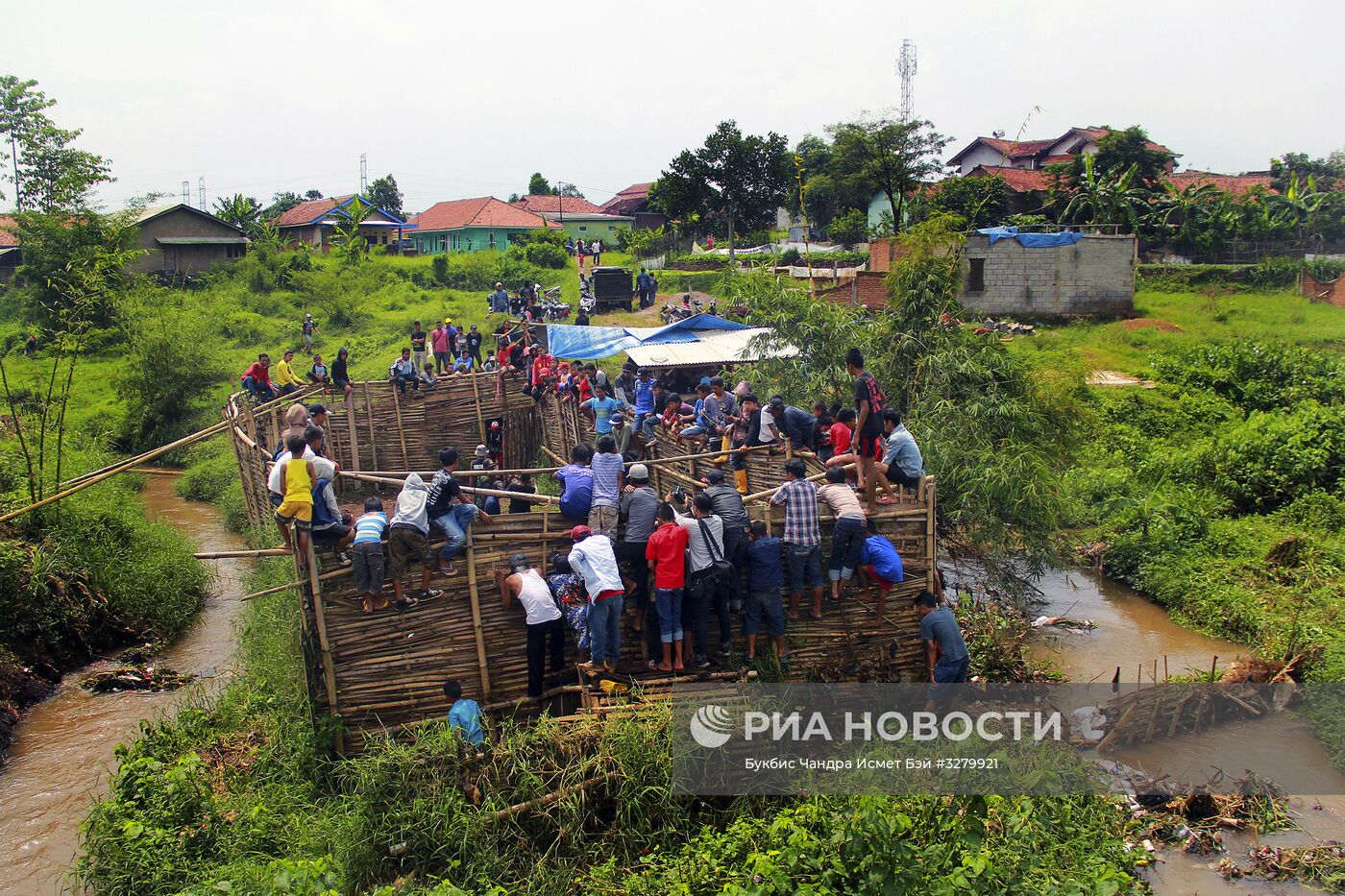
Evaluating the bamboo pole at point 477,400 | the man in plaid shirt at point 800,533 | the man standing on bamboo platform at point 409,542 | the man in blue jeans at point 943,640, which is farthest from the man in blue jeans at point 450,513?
the bamboo pole at point 477,400

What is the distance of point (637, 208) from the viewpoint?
54344 mm

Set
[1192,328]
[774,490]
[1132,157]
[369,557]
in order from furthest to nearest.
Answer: [1132,157], [1192,328], [774,490], [369,557]

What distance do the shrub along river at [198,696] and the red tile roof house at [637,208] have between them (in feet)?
124

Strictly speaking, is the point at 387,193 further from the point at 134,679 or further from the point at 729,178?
the point at 134,679

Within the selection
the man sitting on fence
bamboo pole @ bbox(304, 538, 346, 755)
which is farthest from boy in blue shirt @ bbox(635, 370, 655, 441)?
bamboo pole @ bbox(304, 538, 346, 755)

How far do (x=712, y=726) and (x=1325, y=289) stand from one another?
103 ft

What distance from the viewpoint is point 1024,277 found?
91.4 feet

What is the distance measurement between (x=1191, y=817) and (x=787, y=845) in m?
4.05

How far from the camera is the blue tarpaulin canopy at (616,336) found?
17312 millimetres

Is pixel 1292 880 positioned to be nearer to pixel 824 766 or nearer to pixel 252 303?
pixel 824 766

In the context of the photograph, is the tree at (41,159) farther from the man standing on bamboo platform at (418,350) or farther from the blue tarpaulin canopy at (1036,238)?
the blue tarpaulin canopy at (1036,238)

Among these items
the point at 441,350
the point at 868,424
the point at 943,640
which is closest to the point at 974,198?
the point at 441,350

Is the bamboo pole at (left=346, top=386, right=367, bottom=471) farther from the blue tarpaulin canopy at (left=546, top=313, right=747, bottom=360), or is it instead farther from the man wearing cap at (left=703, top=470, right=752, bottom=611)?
the man wearing cap at (left=703, top=470, right=752, bottom=611)

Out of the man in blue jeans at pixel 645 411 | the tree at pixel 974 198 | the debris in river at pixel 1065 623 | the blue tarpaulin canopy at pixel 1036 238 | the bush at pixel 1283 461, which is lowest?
the debris in river at pixel 1065 623
